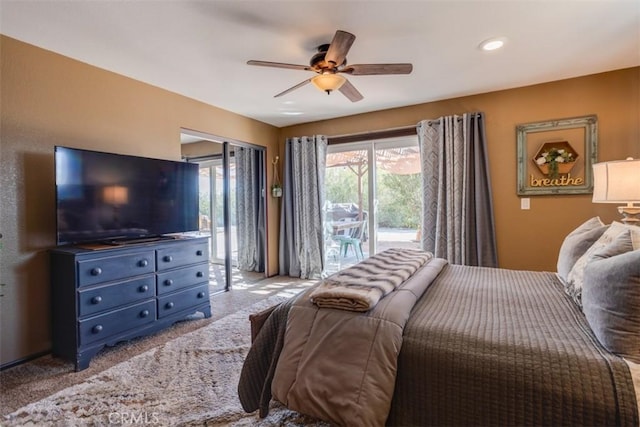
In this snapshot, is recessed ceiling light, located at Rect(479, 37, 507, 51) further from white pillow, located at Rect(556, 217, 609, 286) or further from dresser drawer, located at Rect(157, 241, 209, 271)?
dresser drawer, located at Rect(157, 241, 209, 271)

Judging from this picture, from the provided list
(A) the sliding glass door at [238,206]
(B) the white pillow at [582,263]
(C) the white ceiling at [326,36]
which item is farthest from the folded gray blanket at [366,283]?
(A) the sliding glass door at [238,206]

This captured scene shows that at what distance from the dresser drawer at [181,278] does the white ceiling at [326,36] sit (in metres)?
1.91

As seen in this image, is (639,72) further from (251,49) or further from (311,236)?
(311,236)

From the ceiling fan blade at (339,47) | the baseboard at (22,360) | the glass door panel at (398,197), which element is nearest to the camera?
the ceiling fan blade at (339,47)

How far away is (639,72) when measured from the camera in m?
2.94

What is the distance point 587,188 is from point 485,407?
3.08m

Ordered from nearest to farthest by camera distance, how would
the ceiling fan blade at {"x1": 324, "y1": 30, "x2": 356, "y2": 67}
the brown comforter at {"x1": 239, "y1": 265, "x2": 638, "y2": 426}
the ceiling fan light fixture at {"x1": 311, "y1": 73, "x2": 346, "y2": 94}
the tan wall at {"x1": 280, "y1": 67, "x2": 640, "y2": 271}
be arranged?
1. the brown comforter at {"x1": 239, "y1": 265, "x2": 638, "y2": 426}
2. the ceiling fan blade at {"x1": 324, "y1": 30, "x2": 356, "y2": 67}
3. the ceiling fan light fixture at {"x1": 311, "y1": 73, "x2": 346, "y2": 94}
4. the tan wall at {"x1": 280, "y1": 67, "x2": 640, "y2": 271}

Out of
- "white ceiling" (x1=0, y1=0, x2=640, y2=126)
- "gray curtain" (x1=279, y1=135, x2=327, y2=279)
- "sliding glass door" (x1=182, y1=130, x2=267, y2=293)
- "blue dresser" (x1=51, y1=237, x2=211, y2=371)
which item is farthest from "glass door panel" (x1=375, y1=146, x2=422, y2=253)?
"blue dresser" (x1=51, y1=237, x2=211, y2=371)

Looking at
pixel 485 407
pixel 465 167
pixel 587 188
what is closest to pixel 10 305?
pixel 485 407

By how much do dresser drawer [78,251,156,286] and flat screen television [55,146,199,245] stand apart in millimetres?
274

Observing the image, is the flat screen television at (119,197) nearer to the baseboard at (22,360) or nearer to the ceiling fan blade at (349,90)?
the baseboard at (22,360)

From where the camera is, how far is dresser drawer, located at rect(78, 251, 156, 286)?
2270 mm

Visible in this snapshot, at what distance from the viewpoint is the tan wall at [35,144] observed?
7.45 ft

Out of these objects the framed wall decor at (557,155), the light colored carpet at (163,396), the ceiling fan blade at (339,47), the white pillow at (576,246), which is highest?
the ceiling fan blade at (339,47)
